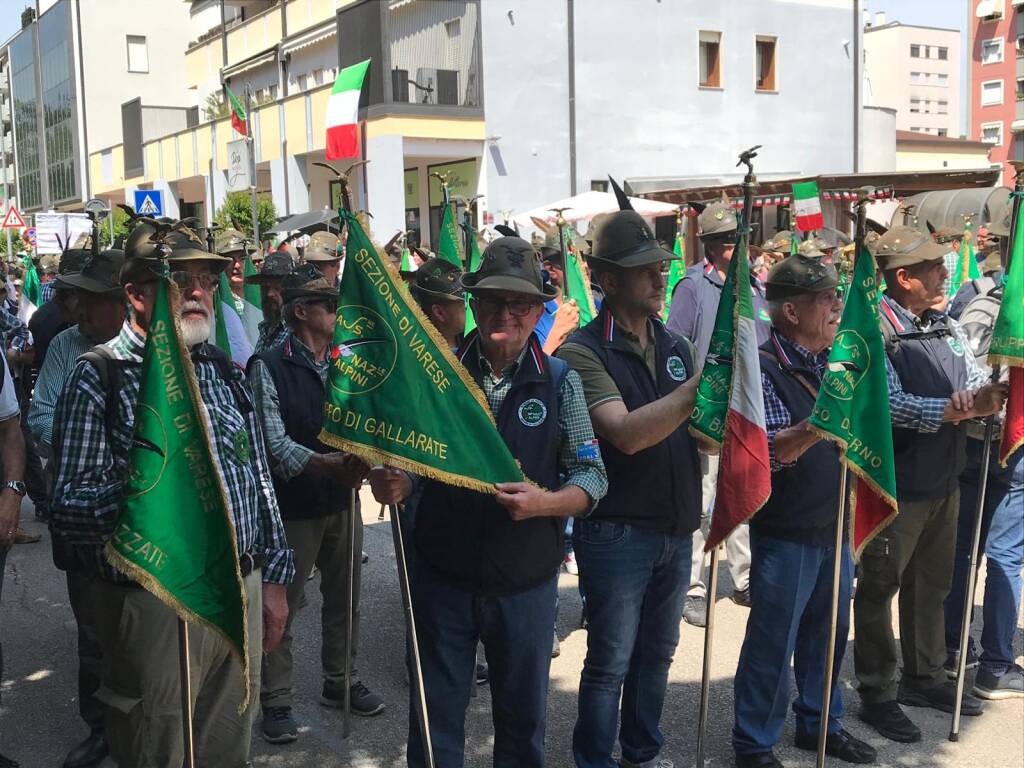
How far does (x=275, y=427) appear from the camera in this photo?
4.87m

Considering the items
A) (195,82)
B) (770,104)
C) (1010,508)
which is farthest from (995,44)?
(1010,508)

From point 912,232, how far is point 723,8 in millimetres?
28890

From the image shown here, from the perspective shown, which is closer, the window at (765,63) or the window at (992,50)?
the window at (765,63)

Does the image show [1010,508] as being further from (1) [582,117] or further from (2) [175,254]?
(1) [582,117]

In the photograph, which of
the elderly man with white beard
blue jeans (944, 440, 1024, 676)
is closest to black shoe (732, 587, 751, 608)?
blue jeans (944, 440, 1024, 676)

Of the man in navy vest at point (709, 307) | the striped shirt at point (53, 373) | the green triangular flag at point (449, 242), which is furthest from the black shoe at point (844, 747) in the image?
the green triangular flag at point (449, 242)

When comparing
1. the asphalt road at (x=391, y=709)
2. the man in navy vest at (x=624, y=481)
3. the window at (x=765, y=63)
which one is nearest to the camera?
the man in navy vest at (x=624, y=481)

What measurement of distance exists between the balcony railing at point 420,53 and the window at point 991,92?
51.6 metres

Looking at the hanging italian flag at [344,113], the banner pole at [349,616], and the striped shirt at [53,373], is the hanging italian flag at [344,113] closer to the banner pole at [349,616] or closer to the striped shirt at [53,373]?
the striped shirt at [53,373]

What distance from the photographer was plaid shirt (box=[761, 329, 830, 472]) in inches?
181

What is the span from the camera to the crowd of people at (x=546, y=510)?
3490 mm

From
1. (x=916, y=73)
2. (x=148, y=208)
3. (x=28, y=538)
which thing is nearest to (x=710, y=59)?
(x=148, y=208)

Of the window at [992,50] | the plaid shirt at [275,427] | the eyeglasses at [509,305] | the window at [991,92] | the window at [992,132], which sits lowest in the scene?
the plaid shirt at [275,427]

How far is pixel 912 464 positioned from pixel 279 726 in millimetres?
3282
